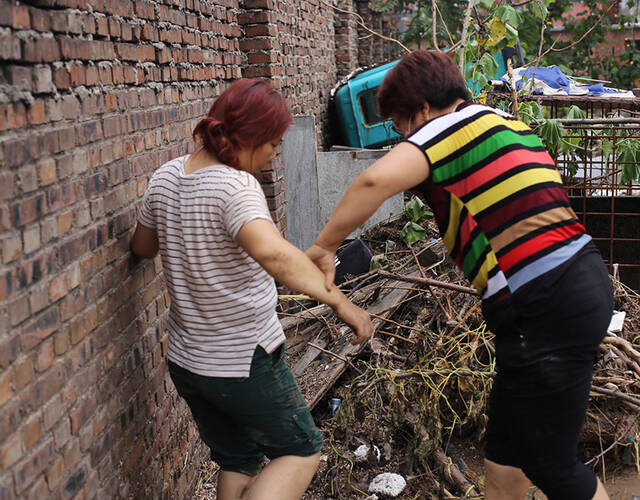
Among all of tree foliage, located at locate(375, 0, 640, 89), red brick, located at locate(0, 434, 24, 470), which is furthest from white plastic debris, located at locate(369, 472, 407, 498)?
tree foliage, located at locate(375, 0, 640, 89)

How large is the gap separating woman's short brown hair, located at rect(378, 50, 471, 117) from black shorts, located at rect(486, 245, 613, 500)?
0.69 meters

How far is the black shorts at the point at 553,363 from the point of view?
232 cm

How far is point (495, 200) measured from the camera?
2.31 meters

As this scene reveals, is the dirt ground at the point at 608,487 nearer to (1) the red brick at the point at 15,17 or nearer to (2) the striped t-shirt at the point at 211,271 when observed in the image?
(2) the striped t-shirt at the point at 211,271

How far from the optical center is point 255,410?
2432 millimetres

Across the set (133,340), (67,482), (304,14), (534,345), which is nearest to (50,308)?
(67,482)

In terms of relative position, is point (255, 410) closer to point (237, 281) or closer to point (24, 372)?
point (237, 281)

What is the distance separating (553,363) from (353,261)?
3.75m

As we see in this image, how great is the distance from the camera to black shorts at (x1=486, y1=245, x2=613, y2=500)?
7.61 feet

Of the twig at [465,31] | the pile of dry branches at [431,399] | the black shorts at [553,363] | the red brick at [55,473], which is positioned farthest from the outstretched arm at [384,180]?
the twig at [465,31]

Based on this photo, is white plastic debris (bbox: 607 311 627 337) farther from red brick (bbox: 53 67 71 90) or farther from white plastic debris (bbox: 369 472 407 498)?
red brick (bbox: 53 67 71 90)

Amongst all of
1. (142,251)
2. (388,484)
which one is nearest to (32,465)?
(142,251)

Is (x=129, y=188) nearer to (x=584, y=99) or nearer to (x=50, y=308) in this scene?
(x=50, y=308)

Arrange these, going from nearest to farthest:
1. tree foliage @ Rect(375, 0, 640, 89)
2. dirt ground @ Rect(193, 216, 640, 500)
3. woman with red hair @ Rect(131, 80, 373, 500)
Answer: woman with red hair @ Rect(131, 80, 373, 500) → dirt ground @ Rect(193, 216, 640, 500) → tree foliage @ Rect(375, 0, 640, 89)
